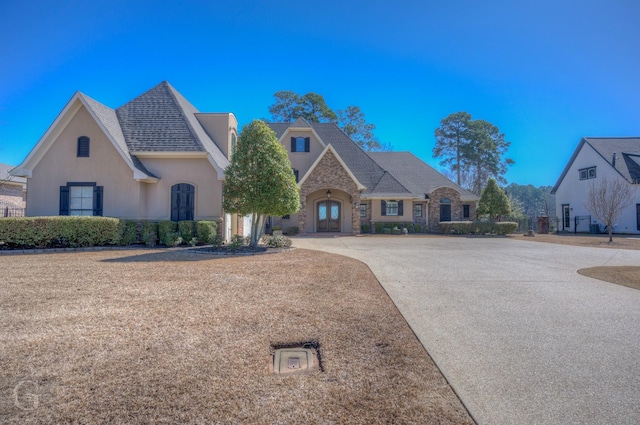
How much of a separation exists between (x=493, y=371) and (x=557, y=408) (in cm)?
62

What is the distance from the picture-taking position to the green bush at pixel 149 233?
1227 centimetres

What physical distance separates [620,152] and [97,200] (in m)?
38.5

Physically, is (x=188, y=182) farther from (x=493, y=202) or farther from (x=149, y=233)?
(x=493, y=202)

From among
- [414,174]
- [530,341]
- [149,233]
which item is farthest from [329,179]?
[530,341]

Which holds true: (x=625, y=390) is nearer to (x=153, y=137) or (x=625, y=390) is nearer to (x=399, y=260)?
(x=399, y=260)

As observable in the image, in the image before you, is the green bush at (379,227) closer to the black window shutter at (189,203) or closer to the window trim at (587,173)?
the black window shutter at (189,203)

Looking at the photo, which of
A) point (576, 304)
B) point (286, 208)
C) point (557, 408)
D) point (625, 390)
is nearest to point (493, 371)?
point (557, 408)

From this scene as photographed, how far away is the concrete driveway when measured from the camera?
2672 mm

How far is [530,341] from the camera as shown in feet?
12.8

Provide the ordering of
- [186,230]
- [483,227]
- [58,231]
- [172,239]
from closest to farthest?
[58,231] < [172,239] < [186,230] < [483,227]

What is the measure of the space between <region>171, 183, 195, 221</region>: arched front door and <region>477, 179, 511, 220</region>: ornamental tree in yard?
73.4 ft

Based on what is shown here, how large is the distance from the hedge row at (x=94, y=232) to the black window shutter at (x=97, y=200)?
2059 millimetres

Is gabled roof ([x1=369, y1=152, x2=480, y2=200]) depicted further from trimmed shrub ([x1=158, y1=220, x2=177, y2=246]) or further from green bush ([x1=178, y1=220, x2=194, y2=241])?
trimmed shrub ([x1=158, y1=220, x2=177, y2=246])

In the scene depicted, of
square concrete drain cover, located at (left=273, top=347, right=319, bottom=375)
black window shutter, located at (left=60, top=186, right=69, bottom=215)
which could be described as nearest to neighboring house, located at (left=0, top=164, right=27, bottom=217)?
black window shutter, located at (left=60, top=186, right=69, bottom=215)
